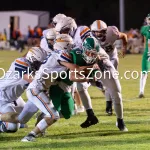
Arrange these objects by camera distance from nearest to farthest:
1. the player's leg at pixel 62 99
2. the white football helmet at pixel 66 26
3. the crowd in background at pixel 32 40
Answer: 1. the player's leg at pixel 62 99
2. the white football helmet at pixel 66 26
3. the crowd in background at pixel 32 40

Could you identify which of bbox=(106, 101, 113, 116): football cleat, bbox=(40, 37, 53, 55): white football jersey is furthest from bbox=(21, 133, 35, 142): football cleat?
bbox=(106, 101, 113, 116): football cleat

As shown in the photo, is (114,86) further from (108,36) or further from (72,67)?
(72,67)

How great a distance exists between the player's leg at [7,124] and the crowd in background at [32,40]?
17.4 metres

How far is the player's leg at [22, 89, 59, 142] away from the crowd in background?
17.8 m

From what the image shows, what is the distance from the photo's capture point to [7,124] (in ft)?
22.6

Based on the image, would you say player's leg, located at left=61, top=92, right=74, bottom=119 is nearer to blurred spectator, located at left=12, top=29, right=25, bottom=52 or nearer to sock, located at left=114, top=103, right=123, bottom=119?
sock, located at left=114, top=103, right=123, bottom=119

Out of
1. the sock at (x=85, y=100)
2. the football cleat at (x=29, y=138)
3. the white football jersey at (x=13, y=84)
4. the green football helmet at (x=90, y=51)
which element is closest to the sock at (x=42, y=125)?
the football cleat at (x=29, y=138)

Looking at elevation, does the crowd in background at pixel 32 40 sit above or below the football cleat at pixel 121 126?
below

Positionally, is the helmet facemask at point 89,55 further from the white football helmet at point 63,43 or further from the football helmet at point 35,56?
the football helmet at point 35,56

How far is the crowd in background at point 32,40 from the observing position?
26078 mm

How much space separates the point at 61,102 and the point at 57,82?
22 centimetres

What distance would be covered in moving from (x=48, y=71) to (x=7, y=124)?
34.5 inches

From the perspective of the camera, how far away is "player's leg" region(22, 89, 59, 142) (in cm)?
628

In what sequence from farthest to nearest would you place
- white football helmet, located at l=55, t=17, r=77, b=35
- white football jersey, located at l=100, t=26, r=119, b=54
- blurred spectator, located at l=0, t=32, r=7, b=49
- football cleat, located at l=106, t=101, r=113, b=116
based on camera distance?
blurred spectator, located at l=0, t=32, r=7, b=49
football cleat, located at l=106, t=101, r=113, b=116
white football jersey, located at l=100, t=26, r=119, b=54
white football helmet, located at l=55, t=17, r=77, b=35
